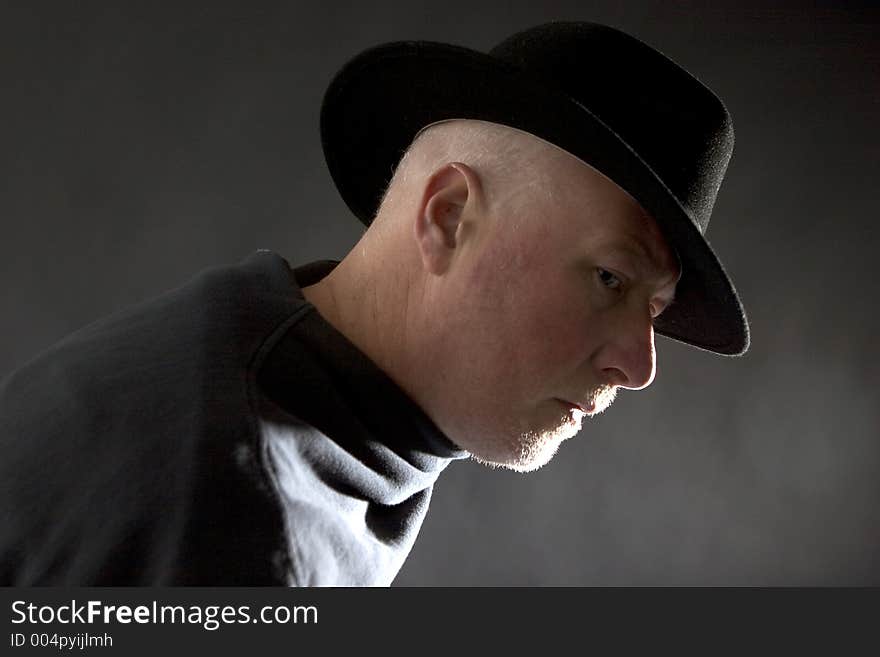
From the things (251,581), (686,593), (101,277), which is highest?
(251,581)

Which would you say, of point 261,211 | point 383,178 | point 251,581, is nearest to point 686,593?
point 251,581

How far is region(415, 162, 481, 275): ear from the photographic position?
1065mm

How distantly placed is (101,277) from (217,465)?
5.80 feet

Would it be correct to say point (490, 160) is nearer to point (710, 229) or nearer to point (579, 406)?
point (579, 406)

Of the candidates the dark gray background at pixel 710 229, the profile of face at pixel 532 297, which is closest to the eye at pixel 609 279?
the profile of face at pixel 532 297

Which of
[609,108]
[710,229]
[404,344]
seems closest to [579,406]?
[404,344]

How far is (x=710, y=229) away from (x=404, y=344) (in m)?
2.29

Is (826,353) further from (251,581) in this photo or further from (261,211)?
(251,581)

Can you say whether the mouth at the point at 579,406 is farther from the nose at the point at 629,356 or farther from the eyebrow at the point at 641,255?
the eyebrow at the point at 641,255

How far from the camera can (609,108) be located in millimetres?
1028

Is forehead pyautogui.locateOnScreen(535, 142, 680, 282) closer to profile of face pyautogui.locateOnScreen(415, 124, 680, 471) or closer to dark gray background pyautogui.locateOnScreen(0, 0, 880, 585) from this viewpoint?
profile of face pyautogui.locateOnScreen(415, 124, 680, 471)

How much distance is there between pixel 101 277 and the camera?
247 centimetres

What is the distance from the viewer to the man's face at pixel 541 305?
1.03m

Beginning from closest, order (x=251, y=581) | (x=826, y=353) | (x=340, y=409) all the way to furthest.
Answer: (x=251, y=581) → (x=340, y=409) → (x=826, y=353)
